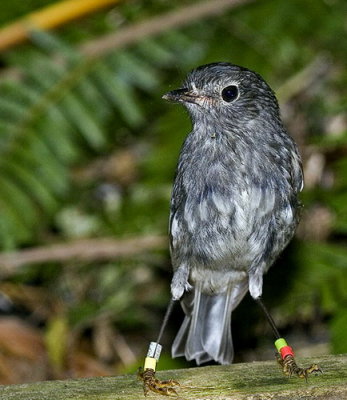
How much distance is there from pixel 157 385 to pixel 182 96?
1.45m

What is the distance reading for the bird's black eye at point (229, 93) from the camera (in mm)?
4500

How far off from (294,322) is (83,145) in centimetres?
206

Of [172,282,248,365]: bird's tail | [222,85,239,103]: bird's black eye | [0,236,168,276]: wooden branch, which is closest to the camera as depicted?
[222,85,239,103]: bird's black eye

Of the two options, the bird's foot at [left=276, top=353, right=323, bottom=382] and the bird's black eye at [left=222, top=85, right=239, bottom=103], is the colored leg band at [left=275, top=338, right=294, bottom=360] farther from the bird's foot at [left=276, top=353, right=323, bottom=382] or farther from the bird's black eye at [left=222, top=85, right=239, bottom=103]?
the bird's black eye at [left=222, top=85, right=239, bottom=103]

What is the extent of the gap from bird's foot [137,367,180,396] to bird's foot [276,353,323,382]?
47 cm

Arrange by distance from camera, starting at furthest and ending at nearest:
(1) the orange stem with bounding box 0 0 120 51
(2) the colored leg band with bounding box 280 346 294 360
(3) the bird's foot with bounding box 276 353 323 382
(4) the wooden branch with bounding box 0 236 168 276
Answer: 1. (1) the orange stem with bounding box 0 0 120 51
2. (4) the wooden branch with bounding box 0 236 168 276
3. (2) the colored leg band with bounding box 280 346 294 360
4. (3) the bird's foot with bounding box 276 353 323 382

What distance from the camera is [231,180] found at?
4355mm

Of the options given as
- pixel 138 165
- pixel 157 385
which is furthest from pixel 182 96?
pixel 138 165

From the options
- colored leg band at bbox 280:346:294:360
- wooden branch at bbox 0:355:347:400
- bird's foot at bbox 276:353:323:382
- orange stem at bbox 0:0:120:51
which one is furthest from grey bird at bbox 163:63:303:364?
orange stem at bbox 0:0:120:51

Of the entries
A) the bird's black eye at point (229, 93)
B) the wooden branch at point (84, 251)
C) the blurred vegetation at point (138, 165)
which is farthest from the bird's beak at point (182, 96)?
the wooden branch at point (84, 251)

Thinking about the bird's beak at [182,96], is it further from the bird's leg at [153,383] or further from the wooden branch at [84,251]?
the wooden branch at [84,251]

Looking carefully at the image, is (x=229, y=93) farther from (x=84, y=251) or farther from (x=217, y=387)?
(x=84, y=251)

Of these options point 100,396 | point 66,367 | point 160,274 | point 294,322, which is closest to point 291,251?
point 294,322

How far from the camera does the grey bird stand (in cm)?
437
